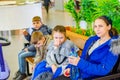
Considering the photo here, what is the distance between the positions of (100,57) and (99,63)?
0.07m

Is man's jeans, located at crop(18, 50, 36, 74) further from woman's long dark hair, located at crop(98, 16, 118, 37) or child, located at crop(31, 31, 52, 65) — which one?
woman's long dark hair, located at crop(98, 16, 118, 37)

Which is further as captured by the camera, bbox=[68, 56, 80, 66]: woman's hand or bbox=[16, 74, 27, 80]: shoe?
Result: bbox=[16, 74, 27, 80]: shoe

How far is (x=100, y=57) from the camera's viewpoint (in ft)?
8.18

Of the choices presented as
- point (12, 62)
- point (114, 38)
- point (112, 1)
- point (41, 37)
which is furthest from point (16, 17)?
point (114, 38)

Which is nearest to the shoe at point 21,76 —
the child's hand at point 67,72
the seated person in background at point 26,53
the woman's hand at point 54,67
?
the seated person in background at point 26,53

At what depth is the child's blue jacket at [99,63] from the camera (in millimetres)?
2393

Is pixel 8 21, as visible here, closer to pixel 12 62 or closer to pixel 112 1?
pixel 12 62

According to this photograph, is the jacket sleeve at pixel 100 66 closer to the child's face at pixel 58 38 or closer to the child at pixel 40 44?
the child's face at pixel 58 38

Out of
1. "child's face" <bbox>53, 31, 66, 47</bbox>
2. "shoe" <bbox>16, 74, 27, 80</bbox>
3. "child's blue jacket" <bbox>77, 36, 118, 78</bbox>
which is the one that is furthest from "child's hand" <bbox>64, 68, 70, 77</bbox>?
"shoe" <bbox>16, 74, 27, 80</bbox>

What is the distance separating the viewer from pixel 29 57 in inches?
152

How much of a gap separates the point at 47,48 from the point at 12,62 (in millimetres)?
1939

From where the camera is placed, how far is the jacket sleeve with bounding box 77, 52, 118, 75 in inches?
94.0

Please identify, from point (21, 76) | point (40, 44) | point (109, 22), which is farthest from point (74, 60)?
point (21, 76)

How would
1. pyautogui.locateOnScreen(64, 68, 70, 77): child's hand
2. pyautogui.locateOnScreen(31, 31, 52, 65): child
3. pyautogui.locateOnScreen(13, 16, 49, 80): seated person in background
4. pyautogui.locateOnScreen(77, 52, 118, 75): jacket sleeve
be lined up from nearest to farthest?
pyautogui.locateOnScreen(77, 52, 118, 75): jacket sleeve < pyautogui.locateOnScreen(64, 68, 70, 77): child's hand < pyautogui.locateOnScreen(31, 31, 52, 65): child < pyautogui.locateOnScreen(13, 16, 49, 80): seated person in background
